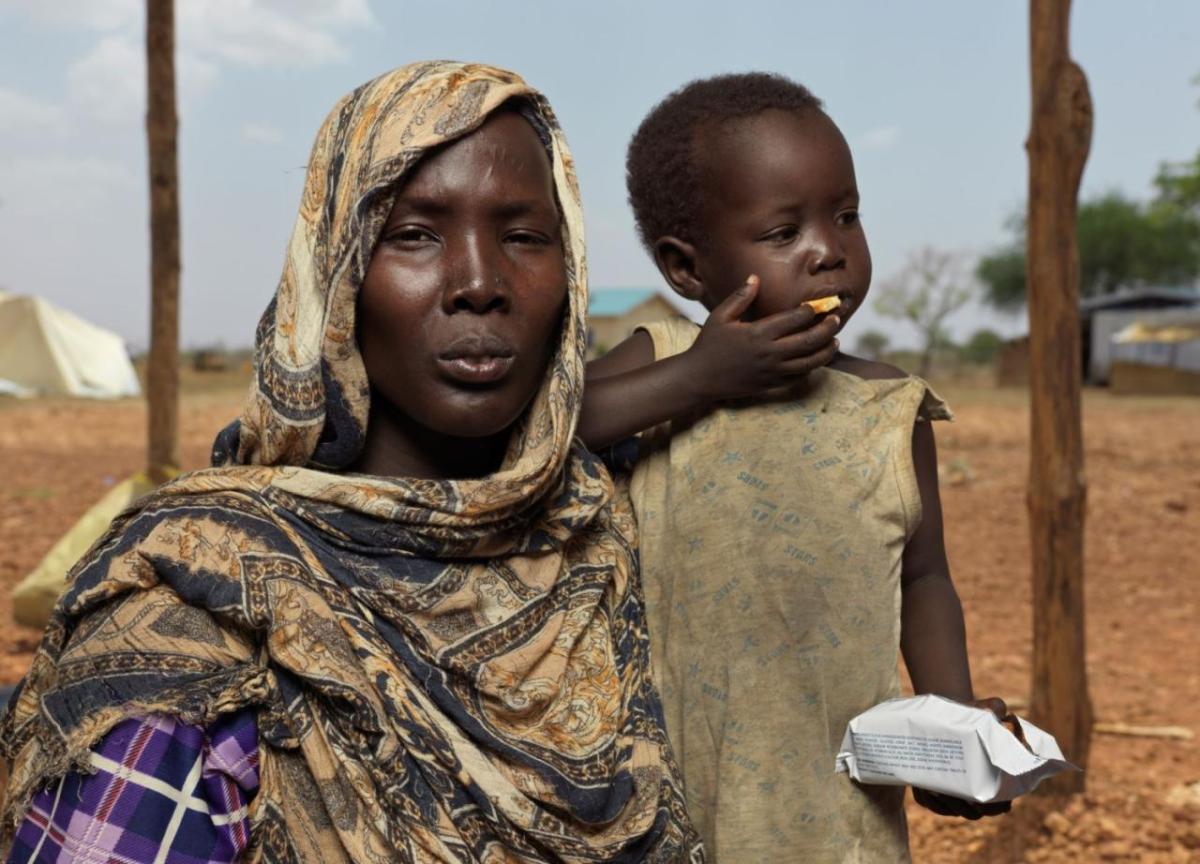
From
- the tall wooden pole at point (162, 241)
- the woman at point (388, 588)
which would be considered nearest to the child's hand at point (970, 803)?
the woman at point (388, 588)

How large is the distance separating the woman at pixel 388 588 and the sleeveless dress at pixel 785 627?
0.08 meters

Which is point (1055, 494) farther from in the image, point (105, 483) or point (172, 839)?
point (105, 483)

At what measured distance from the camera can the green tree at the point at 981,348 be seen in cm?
4188

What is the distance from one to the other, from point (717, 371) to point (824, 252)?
24cm

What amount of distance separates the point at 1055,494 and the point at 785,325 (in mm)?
3160

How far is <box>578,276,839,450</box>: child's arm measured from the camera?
5.51ft

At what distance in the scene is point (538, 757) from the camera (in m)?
1.47

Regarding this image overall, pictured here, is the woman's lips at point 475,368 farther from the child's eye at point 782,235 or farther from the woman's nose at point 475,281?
the child's eye at point 782,235

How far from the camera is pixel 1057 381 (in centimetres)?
447

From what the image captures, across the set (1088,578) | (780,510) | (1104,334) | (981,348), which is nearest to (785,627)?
(780,510)

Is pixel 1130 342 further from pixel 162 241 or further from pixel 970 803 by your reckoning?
pixel 970 803

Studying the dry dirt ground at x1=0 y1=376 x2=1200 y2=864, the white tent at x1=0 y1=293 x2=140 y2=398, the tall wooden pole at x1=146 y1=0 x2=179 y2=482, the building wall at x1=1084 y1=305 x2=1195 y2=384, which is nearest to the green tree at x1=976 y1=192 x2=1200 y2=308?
Result: the building wall at x1=1084 y1=305 x2=1195 y2=384

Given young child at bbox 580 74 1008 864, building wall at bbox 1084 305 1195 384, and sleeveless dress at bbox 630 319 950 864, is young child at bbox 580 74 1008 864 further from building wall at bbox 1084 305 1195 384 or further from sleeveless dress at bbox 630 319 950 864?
building wall at bbox 1084 305 1195 384

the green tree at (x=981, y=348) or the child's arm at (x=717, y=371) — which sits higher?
the child's arm at (x=717, y=371)
